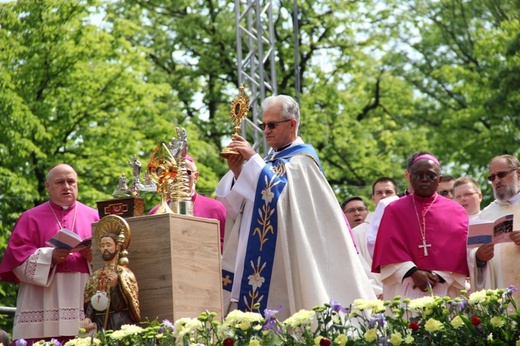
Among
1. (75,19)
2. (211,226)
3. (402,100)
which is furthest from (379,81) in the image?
(211,226)

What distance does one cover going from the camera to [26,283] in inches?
373

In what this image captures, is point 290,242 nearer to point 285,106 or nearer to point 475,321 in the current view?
point 285,106

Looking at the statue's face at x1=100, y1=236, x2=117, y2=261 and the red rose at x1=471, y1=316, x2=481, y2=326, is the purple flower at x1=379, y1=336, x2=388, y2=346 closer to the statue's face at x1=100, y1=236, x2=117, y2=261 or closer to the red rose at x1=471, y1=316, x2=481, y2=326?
the red rose at x1=471, y1=316, x2=481, y2=326

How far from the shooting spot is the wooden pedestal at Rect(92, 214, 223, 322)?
6.65 m

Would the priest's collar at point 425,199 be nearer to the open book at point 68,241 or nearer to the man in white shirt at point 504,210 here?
the man in white shirt at point 504,210

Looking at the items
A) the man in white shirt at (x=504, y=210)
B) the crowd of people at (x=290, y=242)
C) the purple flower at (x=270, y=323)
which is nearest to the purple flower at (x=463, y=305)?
the purple flower at (x=270, y=323)

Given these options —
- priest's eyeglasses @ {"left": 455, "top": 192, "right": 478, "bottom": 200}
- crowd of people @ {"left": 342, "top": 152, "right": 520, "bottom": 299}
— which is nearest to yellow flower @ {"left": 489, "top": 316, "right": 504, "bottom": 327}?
crowd of people @ {"left": 342, "top": 152, "right": 520, "bottom": 299}

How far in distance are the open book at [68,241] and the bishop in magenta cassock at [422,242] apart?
7.82ft

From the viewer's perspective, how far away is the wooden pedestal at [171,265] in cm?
665

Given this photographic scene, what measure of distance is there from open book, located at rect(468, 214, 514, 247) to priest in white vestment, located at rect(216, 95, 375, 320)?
3.21 ft

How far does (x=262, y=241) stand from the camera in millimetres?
7551

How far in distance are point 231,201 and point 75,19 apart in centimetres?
1336

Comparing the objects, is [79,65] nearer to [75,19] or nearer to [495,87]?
[75,19]

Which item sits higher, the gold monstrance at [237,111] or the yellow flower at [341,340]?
the gold monstrance at [237,111]
